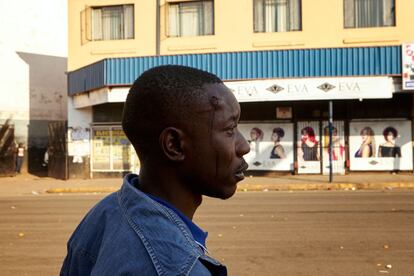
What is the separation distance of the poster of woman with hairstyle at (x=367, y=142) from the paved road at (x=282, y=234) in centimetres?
631

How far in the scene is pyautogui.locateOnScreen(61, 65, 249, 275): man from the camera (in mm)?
1339

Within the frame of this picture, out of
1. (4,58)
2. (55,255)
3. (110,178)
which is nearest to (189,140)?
(55,255)

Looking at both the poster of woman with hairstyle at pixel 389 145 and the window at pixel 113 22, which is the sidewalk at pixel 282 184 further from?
the window at pixel 113 22

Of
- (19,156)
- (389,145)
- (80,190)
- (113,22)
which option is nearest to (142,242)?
(80,190)

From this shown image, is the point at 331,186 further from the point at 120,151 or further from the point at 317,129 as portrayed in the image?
the point at 120,151

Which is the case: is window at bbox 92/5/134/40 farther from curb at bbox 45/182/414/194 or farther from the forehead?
the forehead

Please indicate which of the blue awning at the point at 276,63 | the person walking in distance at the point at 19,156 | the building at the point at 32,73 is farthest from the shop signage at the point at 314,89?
the person walking in distance at the point at 19,156

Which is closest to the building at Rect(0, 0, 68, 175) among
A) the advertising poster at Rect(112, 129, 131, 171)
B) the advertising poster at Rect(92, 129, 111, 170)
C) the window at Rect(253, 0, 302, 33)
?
the advertising poster at Rect(92, 129, 111, 170)

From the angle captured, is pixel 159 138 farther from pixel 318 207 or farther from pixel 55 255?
pixel 318 207

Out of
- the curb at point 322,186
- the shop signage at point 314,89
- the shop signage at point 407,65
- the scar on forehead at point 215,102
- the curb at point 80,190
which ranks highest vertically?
the shop signage at point 407,65

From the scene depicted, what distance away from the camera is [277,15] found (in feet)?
69.6

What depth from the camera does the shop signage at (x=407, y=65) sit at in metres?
18.5

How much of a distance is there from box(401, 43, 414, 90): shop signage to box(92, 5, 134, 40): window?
1045cm

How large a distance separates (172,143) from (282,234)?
24.6 feet
